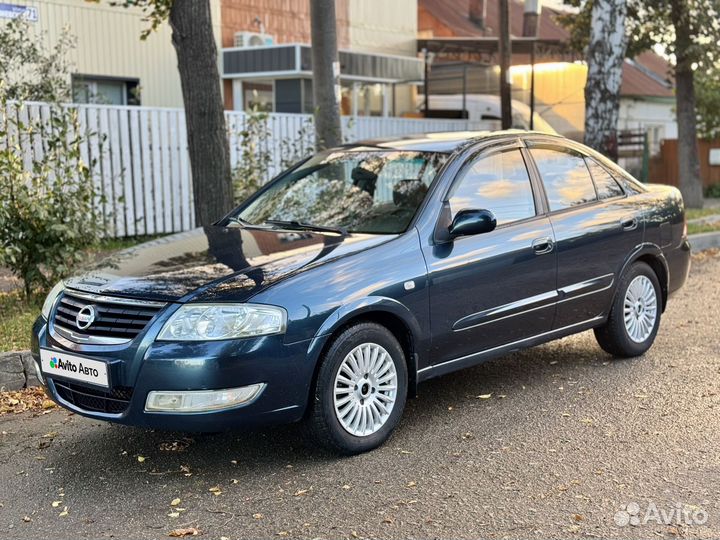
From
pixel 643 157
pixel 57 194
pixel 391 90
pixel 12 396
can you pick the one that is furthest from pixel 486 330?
pixel 391 90

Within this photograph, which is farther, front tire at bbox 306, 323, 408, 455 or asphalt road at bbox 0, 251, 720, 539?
front tire at bbox 306, 323, 408, 455

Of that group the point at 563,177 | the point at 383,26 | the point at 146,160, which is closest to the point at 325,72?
the point at 146,160

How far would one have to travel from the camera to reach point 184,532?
3789 mm

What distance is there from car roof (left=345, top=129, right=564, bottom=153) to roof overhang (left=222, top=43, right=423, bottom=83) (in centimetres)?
1336

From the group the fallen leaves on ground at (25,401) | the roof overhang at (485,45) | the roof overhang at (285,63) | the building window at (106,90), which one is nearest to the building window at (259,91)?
the roof overhang at (285,63)

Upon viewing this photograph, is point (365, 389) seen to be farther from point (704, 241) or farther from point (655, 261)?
point (704, 241)

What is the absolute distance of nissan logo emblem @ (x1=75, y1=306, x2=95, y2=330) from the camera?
443cm

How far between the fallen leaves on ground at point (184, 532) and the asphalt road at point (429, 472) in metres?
0.04

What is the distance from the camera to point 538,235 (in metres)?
5.62

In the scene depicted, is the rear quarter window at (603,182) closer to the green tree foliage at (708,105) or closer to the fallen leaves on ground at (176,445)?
the fallen leaves on ground at (176,445)

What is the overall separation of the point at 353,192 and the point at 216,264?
123 cm

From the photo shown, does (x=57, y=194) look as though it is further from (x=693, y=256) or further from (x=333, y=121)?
(x=693, y=256)

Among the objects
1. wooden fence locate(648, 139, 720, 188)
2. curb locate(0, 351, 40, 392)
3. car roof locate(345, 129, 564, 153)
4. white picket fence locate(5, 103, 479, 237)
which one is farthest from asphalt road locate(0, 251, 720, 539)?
wooden fence locate(648, 139, 720, 188)

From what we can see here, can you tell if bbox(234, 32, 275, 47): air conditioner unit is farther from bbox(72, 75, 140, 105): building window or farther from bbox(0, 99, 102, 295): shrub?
bbox(0, 99, 102, 295): shrub
